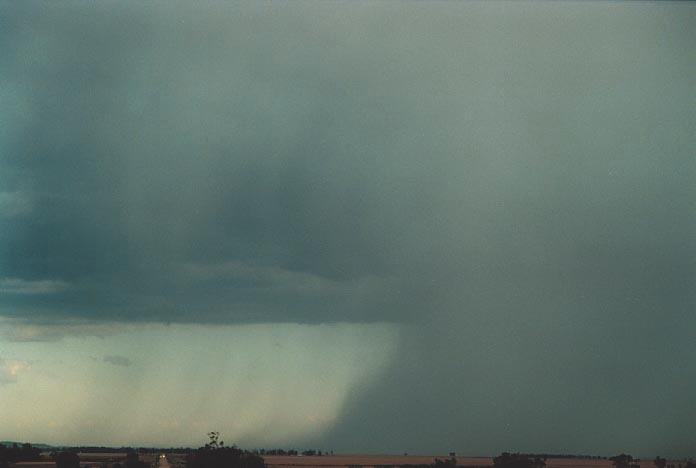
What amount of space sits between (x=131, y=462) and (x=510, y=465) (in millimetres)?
70221

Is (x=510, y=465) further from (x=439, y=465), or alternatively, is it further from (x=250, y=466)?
(x=250, y=466)

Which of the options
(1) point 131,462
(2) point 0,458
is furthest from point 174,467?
(2) point 0,458

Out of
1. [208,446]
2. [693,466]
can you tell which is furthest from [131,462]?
[693,466]

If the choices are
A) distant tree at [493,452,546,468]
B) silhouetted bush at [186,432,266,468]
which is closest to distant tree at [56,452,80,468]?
silhouetted bush at [186,432,266,468]

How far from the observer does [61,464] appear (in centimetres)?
16750

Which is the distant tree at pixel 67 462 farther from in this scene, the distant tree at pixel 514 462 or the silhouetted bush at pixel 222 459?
the distant tree at pixel 514 462

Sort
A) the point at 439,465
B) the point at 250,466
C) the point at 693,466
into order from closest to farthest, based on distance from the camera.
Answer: the point at 250,466 < the point at 693,466 < the point at 439,465

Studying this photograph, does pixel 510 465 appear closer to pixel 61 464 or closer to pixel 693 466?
pixel 693 466

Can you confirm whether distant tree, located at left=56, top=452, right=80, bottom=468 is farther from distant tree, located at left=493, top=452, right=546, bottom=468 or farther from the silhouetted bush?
distant tree, located at left=493, top=452, right=546, bottom=468

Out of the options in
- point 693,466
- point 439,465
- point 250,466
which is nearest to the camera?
point 250,466

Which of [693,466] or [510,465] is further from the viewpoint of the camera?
[693,466]

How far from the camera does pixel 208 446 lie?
153 metres

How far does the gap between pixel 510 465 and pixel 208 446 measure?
2154 inches

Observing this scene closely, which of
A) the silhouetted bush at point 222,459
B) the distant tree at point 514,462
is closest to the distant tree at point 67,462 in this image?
the silhouetted bush at point 222,459
